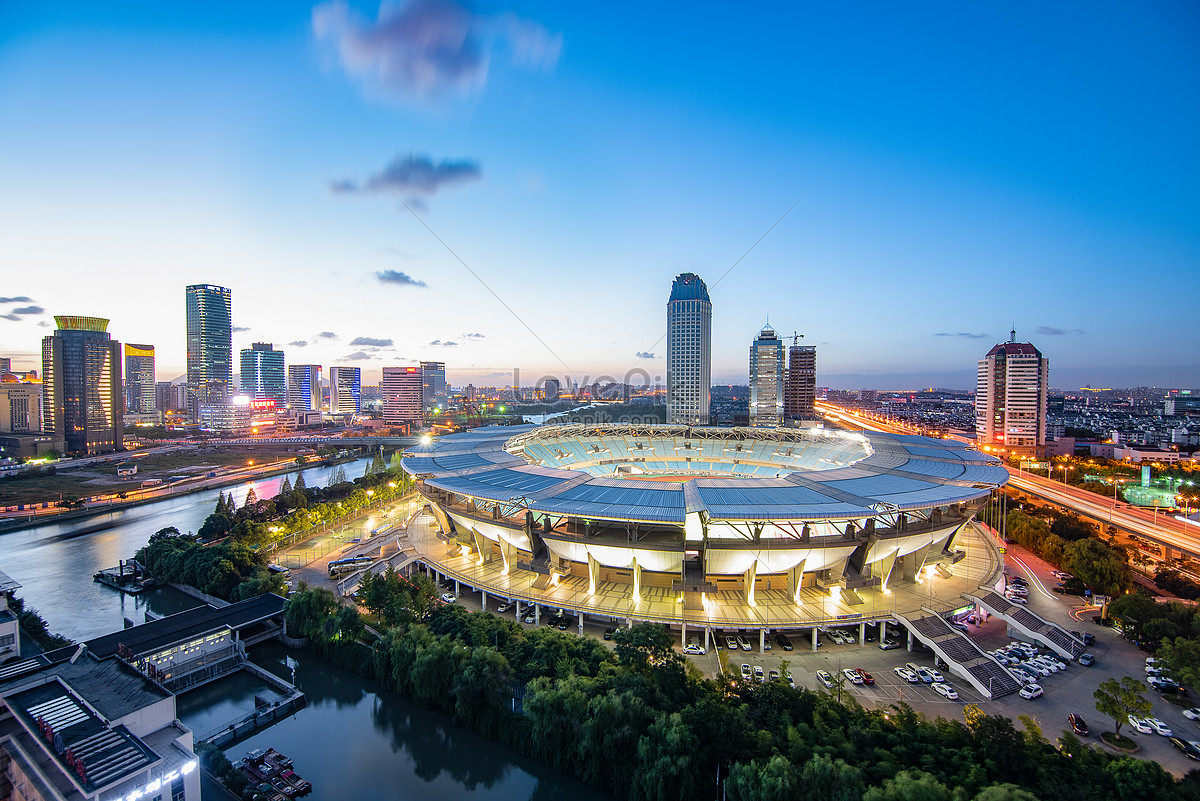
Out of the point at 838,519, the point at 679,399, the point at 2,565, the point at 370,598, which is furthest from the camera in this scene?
the point at 679,399

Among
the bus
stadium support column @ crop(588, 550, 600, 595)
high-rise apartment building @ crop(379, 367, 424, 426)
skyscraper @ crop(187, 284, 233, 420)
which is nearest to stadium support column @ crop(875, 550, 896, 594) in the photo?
stadium support column @ crop(588, 550, 600, 595)

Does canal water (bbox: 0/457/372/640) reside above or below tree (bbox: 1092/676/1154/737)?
below

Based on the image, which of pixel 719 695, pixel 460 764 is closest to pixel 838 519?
pixel 719 695

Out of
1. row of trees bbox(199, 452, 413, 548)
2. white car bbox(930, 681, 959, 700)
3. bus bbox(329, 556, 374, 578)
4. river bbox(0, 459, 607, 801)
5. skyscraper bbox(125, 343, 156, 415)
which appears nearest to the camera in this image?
river bbox(0, 459, 607, 801)

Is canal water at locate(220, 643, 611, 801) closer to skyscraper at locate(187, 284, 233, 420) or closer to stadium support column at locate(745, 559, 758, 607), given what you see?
stadium support column at locate(745, 559, 758, 607)

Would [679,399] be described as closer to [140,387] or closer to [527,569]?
→ [527,569]

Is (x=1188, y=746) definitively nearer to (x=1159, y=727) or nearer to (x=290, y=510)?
(x=1159, y=727)

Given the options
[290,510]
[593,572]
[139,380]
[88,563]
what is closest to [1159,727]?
[593,572]
